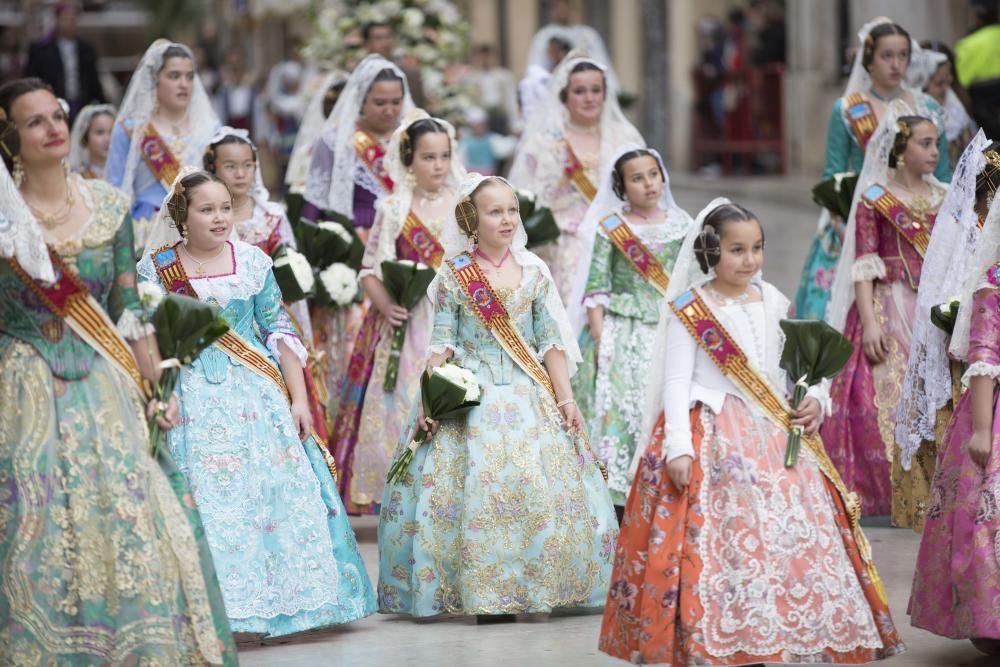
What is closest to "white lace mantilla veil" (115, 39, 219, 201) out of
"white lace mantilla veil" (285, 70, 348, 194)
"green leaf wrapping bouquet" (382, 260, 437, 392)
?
"white lace mantilla veil" (285, 70, 348, 194)

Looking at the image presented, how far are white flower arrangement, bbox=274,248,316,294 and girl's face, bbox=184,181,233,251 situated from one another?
1.21 meters

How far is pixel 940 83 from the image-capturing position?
11.0 meters

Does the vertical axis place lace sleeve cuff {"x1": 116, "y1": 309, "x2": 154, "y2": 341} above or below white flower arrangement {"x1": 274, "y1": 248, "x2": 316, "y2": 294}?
above

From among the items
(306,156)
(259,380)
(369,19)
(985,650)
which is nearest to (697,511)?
(985,650)

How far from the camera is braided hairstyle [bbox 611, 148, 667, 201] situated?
8930 mm

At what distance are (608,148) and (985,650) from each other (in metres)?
4.67

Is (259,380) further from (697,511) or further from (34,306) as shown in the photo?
(697,511)

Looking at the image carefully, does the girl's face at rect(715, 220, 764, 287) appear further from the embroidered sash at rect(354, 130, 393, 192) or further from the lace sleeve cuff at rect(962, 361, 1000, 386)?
the embroidered sash at rect(354, 130, 393, 192)

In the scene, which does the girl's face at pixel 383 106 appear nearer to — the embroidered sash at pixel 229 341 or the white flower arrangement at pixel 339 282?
the white flower arrangement at pixel 339 282

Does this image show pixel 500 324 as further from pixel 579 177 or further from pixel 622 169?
pixel 579 177

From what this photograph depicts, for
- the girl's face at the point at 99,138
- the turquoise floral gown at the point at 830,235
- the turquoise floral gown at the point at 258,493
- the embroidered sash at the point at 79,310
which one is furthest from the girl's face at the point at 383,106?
the embroidered sash at the point at 79,310

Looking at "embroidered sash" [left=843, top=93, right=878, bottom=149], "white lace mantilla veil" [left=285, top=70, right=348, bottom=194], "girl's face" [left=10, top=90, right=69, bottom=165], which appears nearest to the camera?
"girl's face" [left=10, top=90, right=69, bottom=165]

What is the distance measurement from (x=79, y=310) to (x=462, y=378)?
1784mm

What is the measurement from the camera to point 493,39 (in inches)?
1470
